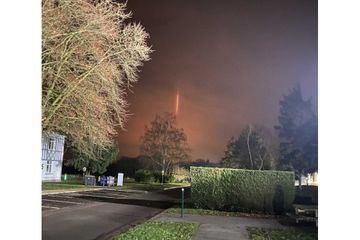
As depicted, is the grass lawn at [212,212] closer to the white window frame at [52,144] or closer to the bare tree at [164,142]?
the bare tree at [164,142]

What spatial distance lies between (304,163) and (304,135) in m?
0.30

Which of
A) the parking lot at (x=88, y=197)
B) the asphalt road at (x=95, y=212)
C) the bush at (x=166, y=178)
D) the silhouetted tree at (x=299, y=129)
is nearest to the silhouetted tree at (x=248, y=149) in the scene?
the silhouetted tree at (x=299, y=129)

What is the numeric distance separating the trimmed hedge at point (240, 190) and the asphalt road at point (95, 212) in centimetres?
71

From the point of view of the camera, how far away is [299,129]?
4.65 meters

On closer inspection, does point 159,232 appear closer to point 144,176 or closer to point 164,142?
point 144,176

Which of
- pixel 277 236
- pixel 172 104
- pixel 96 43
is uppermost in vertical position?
pixel 96 43

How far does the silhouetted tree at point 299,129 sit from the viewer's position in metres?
4.15

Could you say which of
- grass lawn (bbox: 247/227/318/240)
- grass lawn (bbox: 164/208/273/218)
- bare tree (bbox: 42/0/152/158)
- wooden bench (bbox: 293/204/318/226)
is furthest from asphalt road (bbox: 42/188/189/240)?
wooden bench (bbox: 293/204/318/226)

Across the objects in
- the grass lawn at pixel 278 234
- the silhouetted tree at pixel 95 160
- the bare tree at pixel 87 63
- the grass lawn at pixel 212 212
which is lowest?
the grass lawn at pixel 212 212

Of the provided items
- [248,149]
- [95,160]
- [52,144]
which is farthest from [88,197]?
[52,144]

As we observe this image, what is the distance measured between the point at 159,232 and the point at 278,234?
5.42 ft
